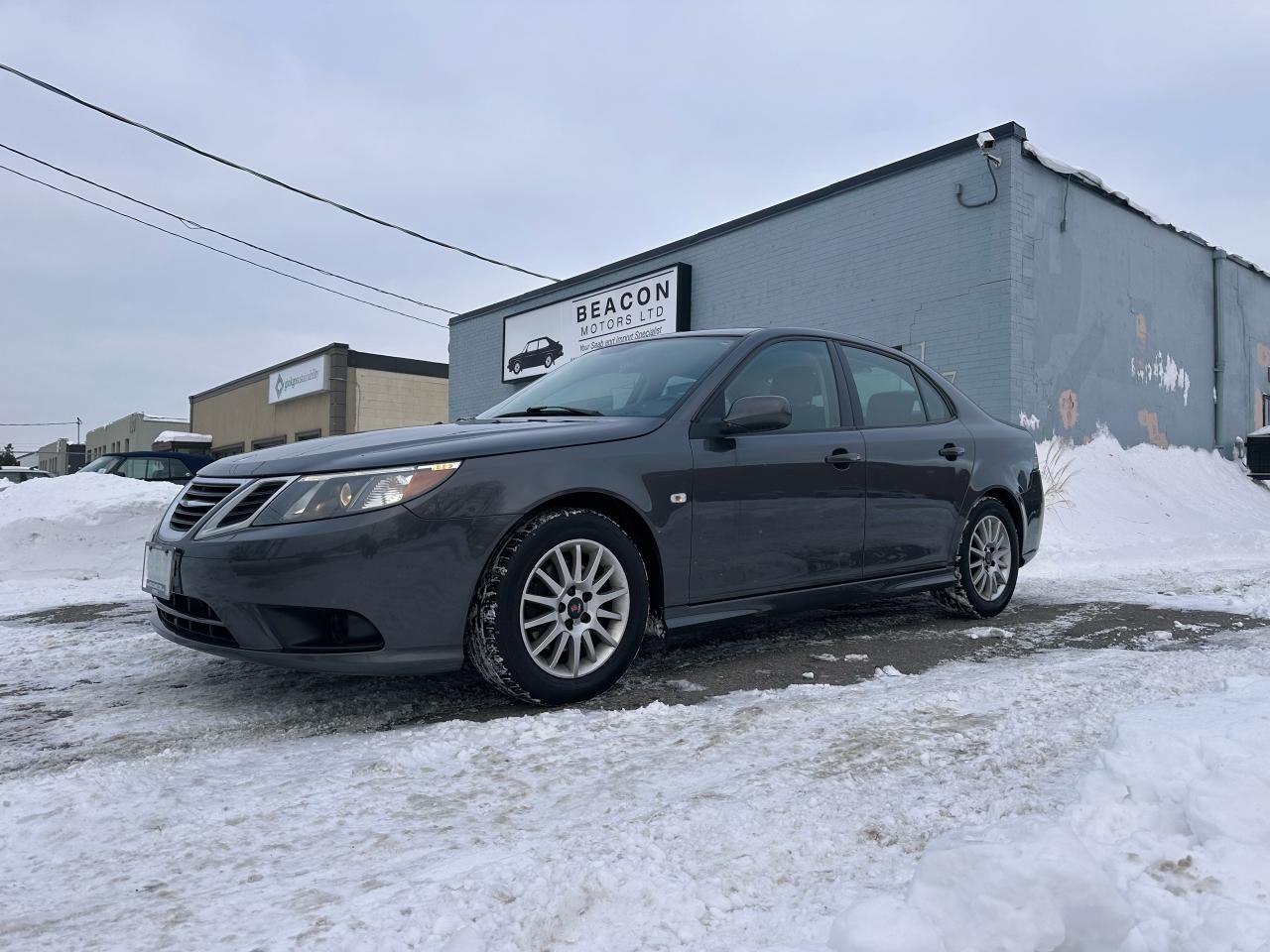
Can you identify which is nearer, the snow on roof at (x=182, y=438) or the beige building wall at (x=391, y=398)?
the beige building wall at (x=391, y=398)

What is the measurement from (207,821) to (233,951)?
2.32ft

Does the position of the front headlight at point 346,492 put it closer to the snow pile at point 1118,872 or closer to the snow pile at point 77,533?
the snow pile at point 1118,872

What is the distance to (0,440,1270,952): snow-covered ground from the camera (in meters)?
1.61

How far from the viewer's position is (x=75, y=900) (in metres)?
1.82

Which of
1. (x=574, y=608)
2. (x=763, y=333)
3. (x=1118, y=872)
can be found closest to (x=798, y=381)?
(x=763, y=333)

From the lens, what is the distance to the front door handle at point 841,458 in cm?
422

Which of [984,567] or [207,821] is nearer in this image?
[207,821]

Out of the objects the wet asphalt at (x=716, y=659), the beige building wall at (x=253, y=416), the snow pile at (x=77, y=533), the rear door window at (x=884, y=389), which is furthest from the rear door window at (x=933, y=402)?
the beige building wall at (x=253, y=416)

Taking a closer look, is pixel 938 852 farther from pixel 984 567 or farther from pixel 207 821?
pixel 984 567

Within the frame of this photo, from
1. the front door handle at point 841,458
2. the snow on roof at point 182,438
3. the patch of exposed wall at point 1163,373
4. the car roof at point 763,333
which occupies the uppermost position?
the snow on roof at point 182,438

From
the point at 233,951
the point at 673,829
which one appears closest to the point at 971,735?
the point at 673,829

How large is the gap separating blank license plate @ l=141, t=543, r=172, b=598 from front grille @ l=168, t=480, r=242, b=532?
0.11 metres

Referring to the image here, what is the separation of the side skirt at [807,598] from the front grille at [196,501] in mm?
1696

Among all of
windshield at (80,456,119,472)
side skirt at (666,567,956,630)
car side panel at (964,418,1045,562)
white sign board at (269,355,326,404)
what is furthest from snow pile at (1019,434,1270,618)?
white sign board at (269,355,326,404)
